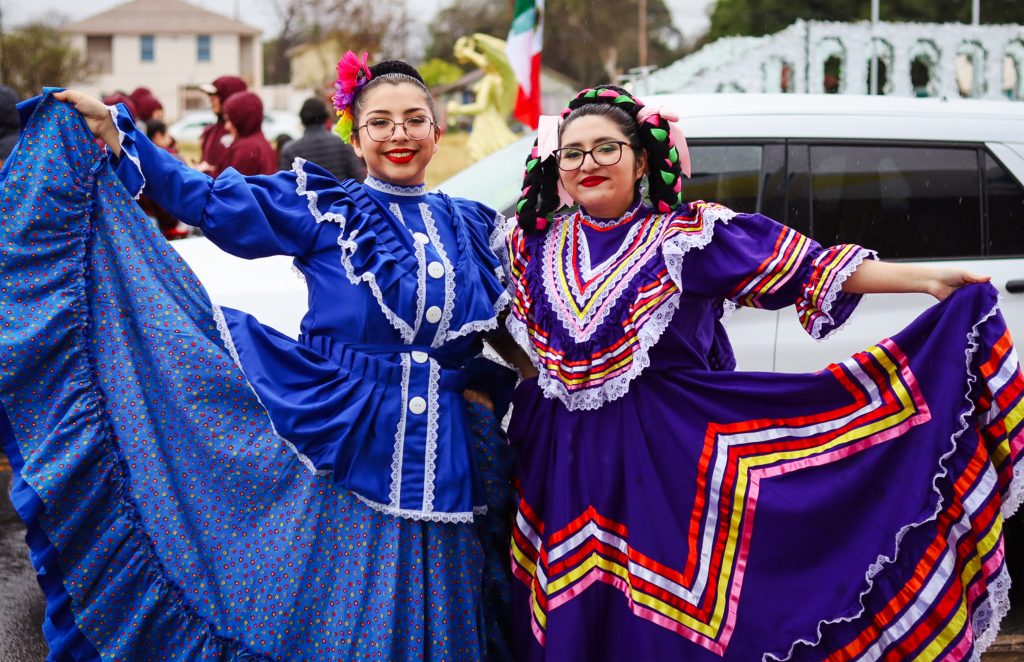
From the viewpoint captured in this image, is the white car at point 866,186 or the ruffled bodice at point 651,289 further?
the white car at point 866,186

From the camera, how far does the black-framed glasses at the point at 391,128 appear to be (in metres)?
3.10

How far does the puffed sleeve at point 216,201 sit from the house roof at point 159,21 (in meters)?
62.9

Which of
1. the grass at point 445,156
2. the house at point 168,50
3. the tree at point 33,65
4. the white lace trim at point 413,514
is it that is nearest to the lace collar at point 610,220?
the white lace trim at point 413,514

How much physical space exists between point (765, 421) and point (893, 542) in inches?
18.0

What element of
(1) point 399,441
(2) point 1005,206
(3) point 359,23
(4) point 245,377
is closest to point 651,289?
(1) point 399,441

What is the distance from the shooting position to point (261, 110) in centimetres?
791

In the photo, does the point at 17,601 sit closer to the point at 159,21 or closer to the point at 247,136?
the point at 247,136

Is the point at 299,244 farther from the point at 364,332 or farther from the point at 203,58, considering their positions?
the point at 203,58

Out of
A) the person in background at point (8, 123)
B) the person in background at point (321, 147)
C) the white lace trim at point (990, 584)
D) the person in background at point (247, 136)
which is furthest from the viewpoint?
the person in background at point (321, 147)

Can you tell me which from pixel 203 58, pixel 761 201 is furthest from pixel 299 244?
pixel 203 58

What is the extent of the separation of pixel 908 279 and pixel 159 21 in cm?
6764

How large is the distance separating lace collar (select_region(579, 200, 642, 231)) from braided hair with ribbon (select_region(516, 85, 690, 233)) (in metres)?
0.06

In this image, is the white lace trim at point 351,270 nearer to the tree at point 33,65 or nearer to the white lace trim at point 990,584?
the white lace trim at point 990,584

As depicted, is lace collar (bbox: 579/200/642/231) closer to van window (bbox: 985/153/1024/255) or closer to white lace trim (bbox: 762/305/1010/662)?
white lace trim (bbox: 762/305/1010/662)
